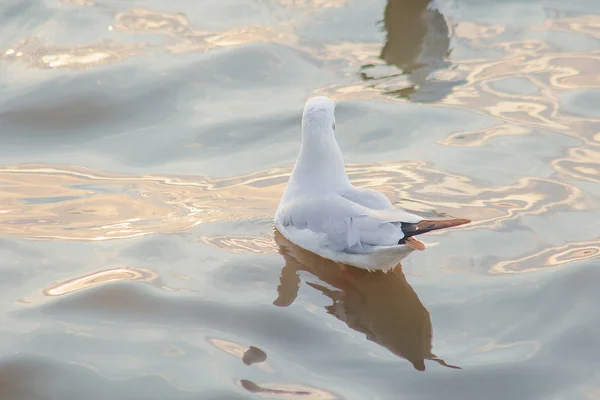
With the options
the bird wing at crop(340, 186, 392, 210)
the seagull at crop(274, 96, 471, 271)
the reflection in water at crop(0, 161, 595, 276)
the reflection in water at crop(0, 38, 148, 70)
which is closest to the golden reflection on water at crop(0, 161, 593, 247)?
the reflection in water at crop(0, 161, 595, 276)

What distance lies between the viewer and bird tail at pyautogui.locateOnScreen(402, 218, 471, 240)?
5.07 meters

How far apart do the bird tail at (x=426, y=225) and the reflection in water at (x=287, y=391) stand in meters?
1.05

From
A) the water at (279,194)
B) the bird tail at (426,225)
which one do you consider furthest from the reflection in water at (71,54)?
the bird tail at (426,225)

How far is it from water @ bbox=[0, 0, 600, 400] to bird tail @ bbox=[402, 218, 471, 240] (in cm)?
52

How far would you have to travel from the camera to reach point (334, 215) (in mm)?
5742

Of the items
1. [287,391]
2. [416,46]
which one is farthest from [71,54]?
[287,391]

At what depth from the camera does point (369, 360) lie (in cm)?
502

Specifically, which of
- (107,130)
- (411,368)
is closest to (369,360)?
(411,368)

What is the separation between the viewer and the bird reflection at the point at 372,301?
206 inches

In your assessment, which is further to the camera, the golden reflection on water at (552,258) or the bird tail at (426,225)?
the golden reflection on water at (552,258)

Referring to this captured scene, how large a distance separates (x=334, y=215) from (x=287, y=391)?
1327 mm

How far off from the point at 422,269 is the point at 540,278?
28.0 inches

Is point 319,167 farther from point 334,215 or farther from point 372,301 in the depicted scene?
point 372,301

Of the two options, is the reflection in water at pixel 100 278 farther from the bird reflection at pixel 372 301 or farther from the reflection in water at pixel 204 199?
the bird reflection at pixel 372 301
